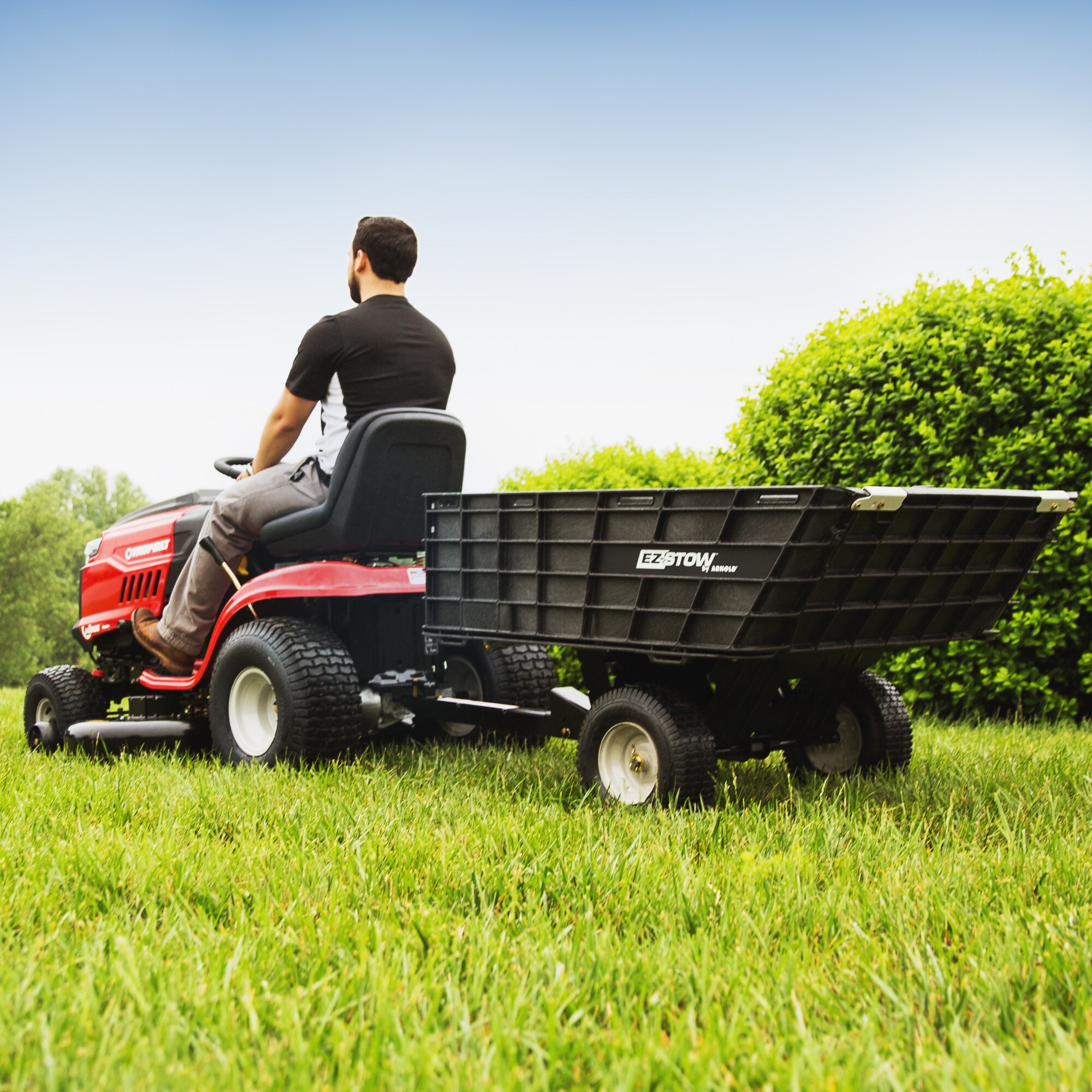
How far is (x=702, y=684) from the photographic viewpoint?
3365 millimetres

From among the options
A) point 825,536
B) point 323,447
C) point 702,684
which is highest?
point 323,447

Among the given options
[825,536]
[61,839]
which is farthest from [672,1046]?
[61,839]

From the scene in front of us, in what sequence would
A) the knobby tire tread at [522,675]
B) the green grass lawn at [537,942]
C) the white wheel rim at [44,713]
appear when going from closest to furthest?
the green grass lawn at [537,942] < the knobby tire tread at [522,675] < the white wheel rim at [44,713]

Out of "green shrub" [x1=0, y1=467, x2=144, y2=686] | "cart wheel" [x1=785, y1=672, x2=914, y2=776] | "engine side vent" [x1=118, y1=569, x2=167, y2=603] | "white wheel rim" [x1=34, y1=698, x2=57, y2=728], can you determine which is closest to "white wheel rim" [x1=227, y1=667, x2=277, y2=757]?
Answer: "engine side vent" [x1=118, y1=569, x2=167, y2=603]

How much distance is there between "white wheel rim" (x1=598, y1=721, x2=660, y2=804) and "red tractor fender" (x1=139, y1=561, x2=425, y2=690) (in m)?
1.04

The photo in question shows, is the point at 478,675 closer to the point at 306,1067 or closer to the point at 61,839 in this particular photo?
the point at 61,839

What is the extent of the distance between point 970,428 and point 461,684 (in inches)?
130

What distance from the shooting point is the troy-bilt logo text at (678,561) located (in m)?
2.94

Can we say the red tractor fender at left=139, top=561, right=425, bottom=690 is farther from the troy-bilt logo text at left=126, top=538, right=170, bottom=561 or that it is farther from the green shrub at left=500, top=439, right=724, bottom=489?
the green shrub at left=500, top=439, right=724, bottom=489

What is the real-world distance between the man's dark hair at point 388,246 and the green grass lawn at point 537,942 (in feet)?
6.75

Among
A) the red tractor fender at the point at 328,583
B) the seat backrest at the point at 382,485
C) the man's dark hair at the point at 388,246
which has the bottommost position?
the red tractor fender at the point at 328,583

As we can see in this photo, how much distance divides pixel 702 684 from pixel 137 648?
9.49 ft

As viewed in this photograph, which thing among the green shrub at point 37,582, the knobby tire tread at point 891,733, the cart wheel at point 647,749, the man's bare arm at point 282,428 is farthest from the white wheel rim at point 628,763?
the green shrub at point 37,582

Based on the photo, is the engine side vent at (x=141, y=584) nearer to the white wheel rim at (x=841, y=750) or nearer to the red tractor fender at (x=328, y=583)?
the red tractor fender at (x=328, y=583)
